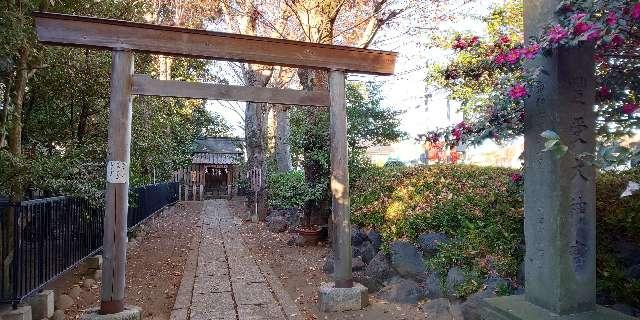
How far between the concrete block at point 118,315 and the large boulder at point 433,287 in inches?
134

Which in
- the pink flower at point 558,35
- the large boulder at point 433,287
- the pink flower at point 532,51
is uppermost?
the pink flower at point 558,35

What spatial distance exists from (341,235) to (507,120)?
10.5 ft

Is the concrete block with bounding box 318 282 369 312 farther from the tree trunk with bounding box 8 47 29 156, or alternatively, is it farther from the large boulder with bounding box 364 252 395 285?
the tree trunk with bounding box 8 47 29 156

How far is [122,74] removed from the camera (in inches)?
194

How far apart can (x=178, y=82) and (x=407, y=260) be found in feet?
12.4

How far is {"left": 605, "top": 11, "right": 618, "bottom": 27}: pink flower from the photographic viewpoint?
2114 mm

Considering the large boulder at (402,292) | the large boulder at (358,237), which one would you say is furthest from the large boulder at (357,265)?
the large boulder at (402,292)

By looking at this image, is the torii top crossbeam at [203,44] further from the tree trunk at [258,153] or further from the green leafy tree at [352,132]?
the tree trunk at [258,153]

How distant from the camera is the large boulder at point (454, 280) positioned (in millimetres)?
4680

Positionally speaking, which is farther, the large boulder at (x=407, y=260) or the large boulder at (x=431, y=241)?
the large boulder at (x=407, y=260)

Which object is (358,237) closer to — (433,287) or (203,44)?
(433,287)

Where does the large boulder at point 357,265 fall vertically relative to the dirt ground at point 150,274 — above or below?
above

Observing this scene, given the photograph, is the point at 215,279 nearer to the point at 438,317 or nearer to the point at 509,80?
the point at 438,317

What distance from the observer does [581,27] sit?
224 centimetres
